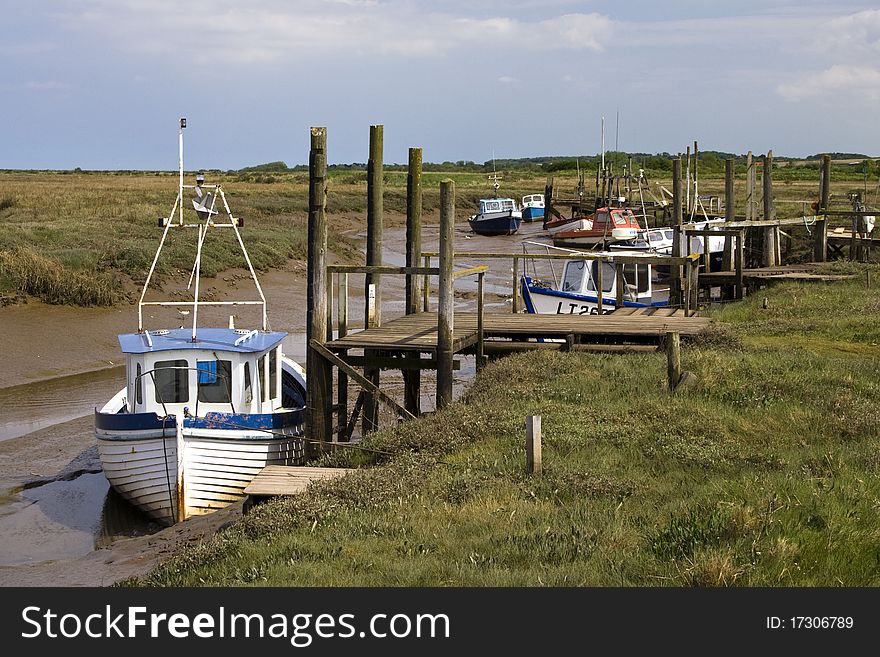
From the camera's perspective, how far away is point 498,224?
220 feet

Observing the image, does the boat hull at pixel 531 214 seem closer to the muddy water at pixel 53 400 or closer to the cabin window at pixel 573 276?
the cabin window at pixel 573 276

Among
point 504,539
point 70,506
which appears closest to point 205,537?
point 70,506

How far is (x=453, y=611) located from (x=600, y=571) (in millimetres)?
1402

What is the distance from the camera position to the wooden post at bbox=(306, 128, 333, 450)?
16.0m

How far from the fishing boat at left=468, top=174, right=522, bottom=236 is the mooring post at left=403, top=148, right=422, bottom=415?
4619cm

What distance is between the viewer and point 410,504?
10.1m

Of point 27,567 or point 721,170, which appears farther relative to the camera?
point 721,170

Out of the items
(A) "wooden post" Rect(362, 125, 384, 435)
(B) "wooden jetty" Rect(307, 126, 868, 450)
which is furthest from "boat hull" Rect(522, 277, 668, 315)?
(A) "wooden post" Rect(362, 125, 384, 435)

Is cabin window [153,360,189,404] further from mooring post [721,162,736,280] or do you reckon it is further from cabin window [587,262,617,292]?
mooring post [721,162,736,280]

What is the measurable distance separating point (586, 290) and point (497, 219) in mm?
42341

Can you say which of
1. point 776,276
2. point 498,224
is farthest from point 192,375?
point 498,224

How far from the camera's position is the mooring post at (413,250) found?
19.1 metres

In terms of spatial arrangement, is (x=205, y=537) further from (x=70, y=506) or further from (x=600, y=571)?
(x=600, y=571)

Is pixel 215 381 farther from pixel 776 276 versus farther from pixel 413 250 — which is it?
pixel 776 276
